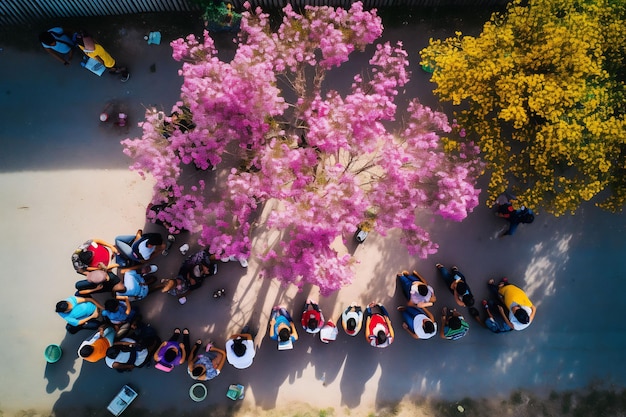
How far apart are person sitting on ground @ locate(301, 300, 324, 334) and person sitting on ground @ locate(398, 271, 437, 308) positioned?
2155 mm

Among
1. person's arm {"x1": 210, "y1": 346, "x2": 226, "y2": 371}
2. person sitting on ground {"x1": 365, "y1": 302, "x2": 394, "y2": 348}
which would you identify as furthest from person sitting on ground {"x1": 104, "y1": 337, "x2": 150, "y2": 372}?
person sitting on ground {"x1": 365, "y1": 302, "x2": 394, "y2": 348}

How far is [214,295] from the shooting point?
31.7 feet

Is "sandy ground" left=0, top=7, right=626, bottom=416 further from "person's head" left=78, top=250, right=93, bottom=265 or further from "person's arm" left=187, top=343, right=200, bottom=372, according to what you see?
"person's head" left=78, top=250, right=93, bottom=265

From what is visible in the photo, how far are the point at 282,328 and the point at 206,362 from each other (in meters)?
1.92

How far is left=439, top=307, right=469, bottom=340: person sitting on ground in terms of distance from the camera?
29.6 ft

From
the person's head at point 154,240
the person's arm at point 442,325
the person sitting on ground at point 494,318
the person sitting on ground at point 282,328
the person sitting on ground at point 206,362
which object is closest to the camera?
the person sitting on ground at point 282,328

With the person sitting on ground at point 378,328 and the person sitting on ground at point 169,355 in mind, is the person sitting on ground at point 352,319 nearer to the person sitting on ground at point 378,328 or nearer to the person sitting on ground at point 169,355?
the person sitting on ground at point 378,328

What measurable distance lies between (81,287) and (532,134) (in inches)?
402

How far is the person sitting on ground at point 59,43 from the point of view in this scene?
884 cm

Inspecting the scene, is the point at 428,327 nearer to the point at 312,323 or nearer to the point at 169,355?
the point at 312,323

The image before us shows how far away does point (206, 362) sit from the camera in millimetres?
8852

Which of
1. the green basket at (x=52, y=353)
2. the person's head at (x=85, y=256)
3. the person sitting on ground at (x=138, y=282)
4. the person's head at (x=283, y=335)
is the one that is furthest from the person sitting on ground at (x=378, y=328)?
the green basket at (x=52, y=353)

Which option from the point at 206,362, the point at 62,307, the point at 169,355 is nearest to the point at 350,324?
the point at 206,362

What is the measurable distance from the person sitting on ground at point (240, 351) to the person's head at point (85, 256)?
137 inches
